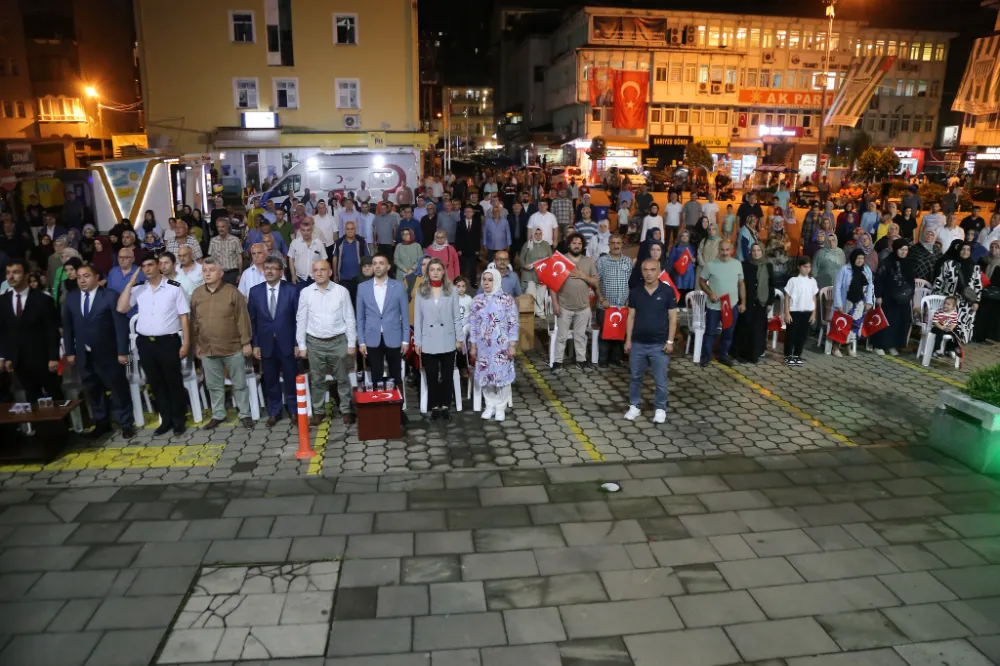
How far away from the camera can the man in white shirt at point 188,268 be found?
8266 mm

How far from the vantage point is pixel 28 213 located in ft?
56.5

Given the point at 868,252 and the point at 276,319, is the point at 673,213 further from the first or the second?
the point at 276,319

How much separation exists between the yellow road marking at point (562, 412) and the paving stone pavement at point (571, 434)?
0.07 feet

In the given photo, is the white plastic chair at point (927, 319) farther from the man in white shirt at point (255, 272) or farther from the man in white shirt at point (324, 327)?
the man in white shirt at point (255, 272)

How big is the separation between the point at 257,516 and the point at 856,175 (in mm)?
41095

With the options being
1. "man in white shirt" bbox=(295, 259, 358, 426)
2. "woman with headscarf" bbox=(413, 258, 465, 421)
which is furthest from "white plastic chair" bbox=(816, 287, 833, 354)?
"man in white shirt" bbox=(295, 259, 358, 426)

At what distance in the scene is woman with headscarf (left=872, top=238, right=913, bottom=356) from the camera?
35.0 feet

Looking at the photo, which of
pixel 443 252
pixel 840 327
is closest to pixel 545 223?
pixel 443 252

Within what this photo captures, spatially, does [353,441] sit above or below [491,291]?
below

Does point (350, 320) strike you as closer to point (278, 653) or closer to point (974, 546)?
point (278, 653)

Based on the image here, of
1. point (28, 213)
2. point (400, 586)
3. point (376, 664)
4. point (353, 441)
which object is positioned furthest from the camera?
point (28, 213)

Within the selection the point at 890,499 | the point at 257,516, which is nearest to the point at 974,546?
the point at 890,499

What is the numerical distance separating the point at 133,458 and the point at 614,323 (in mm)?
6324

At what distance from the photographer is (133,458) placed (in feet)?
23.5
